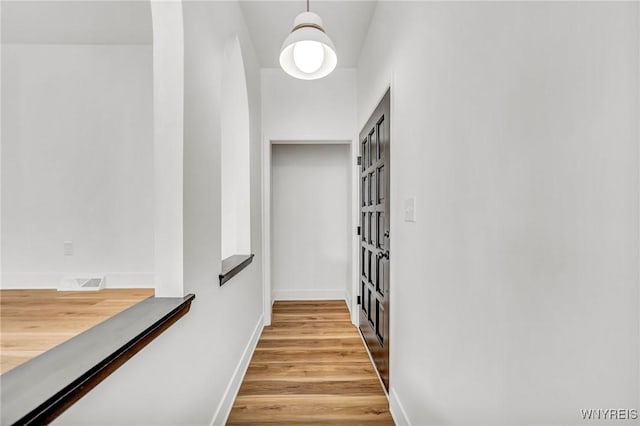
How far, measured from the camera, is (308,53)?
1.64m

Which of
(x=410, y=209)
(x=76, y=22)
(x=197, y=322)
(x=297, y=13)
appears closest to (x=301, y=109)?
(x=297, y=13)

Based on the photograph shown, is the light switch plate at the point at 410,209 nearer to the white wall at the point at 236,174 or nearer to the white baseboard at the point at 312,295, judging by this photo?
the white wall at the point at 236,174

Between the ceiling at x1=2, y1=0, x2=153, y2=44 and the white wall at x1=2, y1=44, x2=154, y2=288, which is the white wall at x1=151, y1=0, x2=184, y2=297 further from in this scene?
the white wall at x1=2, y1=44, x2=154, y2=288

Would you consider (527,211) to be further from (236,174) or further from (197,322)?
(236,174)

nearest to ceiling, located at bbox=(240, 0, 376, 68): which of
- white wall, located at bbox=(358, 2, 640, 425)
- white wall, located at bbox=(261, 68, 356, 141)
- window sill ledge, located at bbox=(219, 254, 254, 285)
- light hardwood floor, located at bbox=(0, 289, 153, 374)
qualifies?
white wall, located at bbox=(261, 68, 356, 141)

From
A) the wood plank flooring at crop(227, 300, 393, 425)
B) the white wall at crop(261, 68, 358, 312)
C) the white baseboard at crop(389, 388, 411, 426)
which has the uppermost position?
the white wall at crop(261, 68, 358, 312)

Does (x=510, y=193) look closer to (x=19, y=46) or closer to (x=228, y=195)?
(x=228, y=195)

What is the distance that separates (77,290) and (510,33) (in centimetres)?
332

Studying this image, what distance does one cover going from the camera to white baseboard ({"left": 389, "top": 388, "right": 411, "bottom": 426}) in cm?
171

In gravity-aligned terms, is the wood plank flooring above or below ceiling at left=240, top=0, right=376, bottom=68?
below

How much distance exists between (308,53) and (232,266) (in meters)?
1.35

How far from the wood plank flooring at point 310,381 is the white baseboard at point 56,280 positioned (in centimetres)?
118

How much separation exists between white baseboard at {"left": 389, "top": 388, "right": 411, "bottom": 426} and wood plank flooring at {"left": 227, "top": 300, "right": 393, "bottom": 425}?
0.16 feet

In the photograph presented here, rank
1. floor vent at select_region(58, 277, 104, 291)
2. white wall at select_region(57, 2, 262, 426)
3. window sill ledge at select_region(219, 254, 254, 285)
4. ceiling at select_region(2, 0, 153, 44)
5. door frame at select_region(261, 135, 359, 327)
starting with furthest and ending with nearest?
door frame at select_region(261, 135, 359, 327)
floor vent at select_region(58, 277, 104, 291)
ceiling at select_region(2, 0, 153, 44)
window sill ledge at select_region(219, 254, 254, 285)
white wall at select_region(57, 2, 262, 426)
